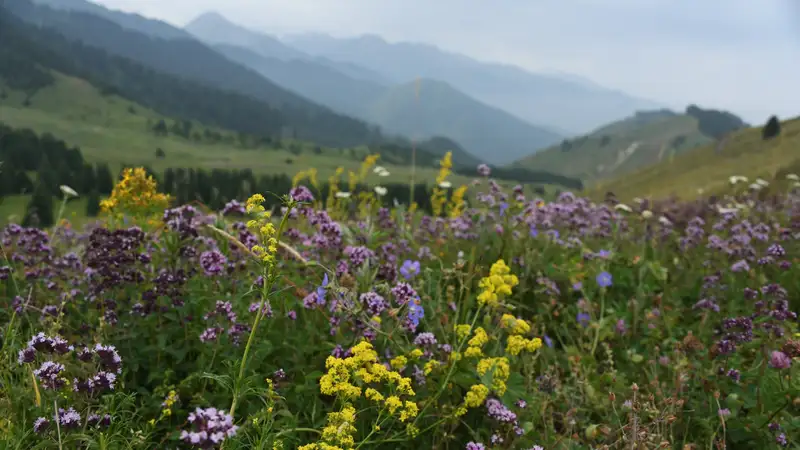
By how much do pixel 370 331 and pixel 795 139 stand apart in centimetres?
8141

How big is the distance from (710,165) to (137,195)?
337ft

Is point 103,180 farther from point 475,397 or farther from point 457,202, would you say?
point 475,397

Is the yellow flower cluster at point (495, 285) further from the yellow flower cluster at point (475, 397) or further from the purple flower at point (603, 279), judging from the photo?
the purple flower at point (603, 279)

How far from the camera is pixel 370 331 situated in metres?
3.99

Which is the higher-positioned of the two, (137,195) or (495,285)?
(495,285)

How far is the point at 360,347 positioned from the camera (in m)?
3.13

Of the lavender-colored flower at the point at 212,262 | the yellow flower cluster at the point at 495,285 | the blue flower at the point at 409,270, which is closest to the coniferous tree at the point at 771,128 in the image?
the blue flower at the point at 409,270

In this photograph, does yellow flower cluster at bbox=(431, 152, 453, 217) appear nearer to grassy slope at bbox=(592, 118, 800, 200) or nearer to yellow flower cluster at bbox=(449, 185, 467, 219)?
yellow flower cluster at bbox=(449, 185, 467, 219)

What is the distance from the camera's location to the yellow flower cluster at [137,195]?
5.99 metres

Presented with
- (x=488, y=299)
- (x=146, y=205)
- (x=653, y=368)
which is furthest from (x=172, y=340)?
(x=653, y=368)

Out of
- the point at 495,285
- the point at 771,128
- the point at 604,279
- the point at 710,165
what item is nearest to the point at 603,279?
the point at 604,279

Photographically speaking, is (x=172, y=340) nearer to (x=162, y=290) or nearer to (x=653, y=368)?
(x=162, y=290)

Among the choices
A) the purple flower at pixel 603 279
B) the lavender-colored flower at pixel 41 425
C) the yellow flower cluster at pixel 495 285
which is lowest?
the lavender-colored flower at pixel 41 425

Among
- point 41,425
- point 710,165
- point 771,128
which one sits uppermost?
point 771,128
